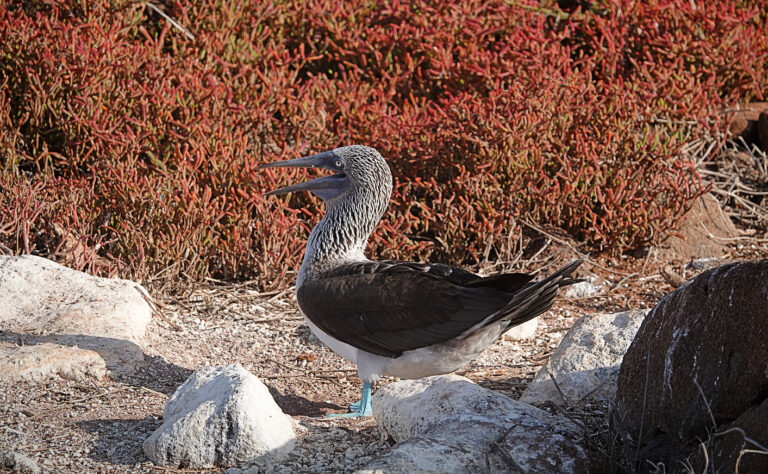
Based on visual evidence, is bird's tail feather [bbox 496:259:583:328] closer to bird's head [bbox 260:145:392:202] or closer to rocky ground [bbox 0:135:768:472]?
rocky ground [bbox 0:135:768:472]

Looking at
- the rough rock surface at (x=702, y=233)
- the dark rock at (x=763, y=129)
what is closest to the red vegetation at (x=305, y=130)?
the rough rock surface at (x=702, y=233)

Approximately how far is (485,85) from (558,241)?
1577 millimetres

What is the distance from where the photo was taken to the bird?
14.1 feet

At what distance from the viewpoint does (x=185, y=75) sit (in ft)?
23.6

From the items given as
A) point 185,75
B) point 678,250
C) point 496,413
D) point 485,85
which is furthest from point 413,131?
point 496,413

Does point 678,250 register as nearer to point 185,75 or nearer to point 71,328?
point 185,75

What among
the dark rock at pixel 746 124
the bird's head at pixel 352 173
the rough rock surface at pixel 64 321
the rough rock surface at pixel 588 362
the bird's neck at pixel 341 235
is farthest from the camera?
the dark rock at pixel 746 124

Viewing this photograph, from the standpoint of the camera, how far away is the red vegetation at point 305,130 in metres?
6.49

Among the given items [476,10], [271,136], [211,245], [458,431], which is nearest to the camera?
[458,431]

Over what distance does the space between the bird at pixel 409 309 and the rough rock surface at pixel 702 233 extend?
124 inches

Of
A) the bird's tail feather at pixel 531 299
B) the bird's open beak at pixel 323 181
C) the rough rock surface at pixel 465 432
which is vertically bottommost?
the rough rock surface at pixel 465 432

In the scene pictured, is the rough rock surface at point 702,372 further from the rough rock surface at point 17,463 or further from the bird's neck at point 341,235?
the rough rock surface at point 17,463

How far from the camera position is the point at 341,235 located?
5.04m

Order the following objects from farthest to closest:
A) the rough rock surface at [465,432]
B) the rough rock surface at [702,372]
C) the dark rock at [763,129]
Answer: the dark rock at [763,129]
the rough rock surface at [465,432]
the rough rock surface at [702,372]
